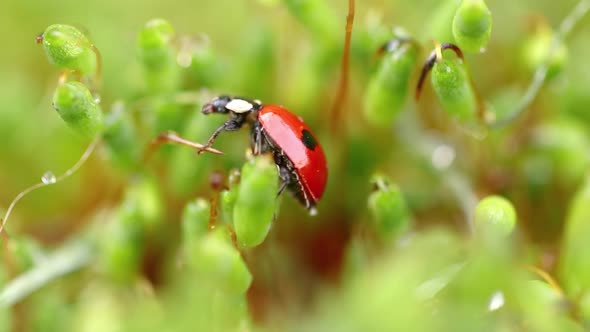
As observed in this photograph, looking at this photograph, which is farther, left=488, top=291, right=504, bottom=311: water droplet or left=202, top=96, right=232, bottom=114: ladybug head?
left=202, top=96, right=232, bottom=114: ladybug head

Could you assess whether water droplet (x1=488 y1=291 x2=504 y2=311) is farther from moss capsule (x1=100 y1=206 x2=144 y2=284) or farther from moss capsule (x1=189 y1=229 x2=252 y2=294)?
moss capsule (x1=100 y1=206 x2=144 y2=284)

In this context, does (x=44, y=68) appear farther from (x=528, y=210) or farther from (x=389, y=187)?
(x=528, y=210)

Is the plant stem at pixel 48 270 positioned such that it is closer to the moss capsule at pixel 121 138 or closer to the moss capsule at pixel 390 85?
the moss capsule at pixel 121 138

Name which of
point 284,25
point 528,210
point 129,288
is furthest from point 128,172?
point 528,210

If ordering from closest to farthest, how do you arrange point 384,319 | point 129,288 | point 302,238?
1. point 384,319
2. point 129,288
3. point 302,238

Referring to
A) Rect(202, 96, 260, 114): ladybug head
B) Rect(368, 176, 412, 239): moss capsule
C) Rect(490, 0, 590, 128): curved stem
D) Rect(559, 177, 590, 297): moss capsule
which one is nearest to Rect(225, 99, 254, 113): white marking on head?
Rect(202, 96, 260, 114): ladybug head

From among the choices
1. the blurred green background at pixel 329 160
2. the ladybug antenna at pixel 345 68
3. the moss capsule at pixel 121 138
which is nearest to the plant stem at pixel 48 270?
the blurred green background at pixel 329 160
